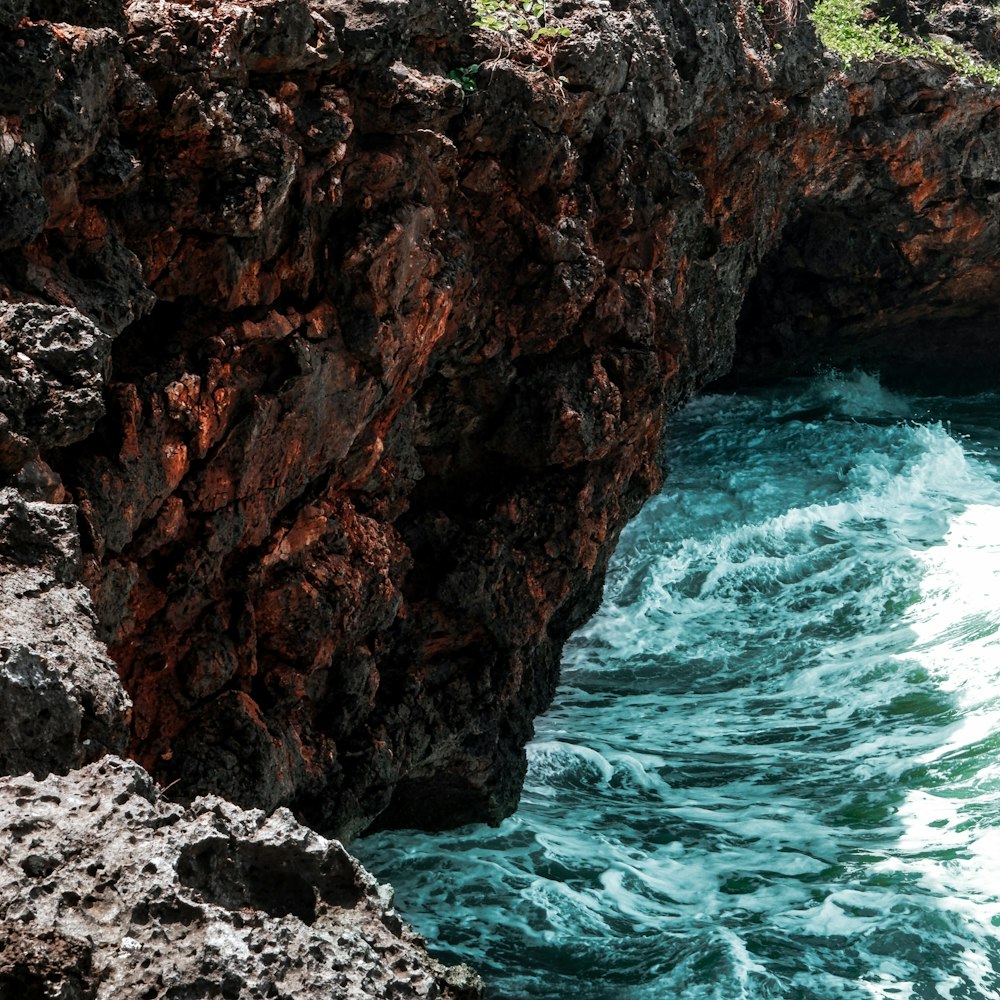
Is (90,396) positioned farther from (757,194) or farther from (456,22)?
(757,194)

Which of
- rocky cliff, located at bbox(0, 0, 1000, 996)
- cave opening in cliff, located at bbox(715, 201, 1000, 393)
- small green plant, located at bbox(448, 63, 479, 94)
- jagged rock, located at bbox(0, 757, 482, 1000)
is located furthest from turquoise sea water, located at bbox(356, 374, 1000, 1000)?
small green plant, located at bbox(448, 63, 479, 94)

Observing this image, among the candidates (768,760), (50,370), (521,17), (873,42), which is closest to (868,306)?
(873,42)

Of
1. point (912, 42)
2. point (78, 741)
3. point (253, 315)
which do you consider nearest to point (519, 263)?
point (253, 315)

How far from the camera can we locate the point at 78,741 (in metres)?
4.28

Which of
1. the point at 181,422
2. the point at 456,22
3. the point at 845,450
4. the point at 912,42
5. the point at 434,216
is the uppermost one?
the point at 912,42

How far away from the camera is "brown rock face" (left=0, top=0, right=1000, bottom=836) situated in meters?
6.46

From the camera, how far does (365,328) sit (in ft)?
26.4

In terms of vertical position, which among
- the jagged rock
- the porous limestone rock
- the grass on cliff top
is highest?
the grass on cliff top

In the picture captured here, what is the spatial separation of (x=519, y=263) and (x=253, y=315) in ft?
9.01

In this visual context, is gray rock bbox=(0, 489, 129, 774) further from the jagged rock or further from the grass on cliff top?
the grass on cliff top

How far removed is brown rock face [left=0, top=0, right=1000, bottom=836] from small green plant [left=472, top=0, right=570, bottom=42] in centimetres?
15

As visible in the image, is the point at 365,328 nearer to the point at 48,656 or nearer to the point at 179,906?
the point at 48,656

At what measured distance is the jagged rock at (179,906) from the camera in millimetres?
3166

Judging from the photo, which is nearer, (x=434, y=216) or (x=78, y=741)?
(x=78, y=741)
